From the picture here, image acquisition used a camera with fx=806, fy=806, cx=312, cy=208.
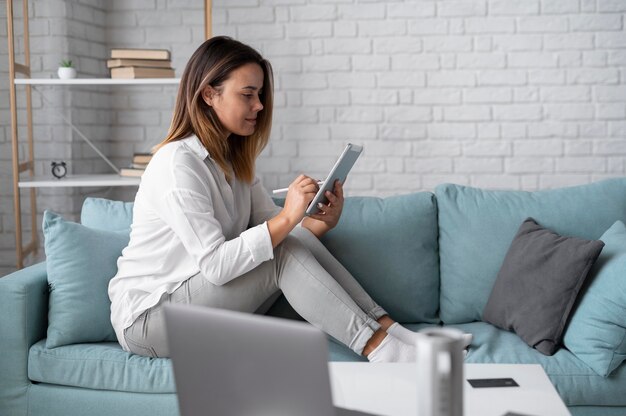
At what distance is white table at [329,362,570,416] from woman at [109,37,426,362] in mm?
489

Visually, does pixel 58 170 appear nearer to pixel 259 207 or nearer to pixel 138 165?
pixel 138 165

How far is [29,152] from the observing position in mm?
3777

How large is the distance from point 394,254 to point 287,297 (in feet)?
1.78

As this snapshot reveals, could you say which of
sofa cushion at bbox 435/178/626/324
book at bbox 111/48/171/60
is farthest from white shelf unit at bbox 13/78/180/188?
sofa cushion at bbox 435/178/626/324

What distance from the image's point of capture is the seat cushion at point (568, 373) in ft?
7.42

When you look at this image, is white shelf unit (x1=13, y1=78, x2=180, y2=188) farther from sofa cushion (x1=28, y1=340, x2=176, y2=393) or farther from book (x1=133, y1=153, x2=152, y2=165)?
sofa cushion (x1=28, y1=340, x2=176, y2=393)

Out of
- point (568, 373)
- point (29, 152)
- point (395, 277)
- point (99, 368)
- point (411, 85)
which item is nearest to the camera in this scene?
point (568, 373)

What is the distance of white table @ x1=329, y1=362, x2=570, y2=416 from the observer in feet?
5.06

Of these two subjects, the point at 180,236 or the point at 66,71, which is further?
the point at 66,71

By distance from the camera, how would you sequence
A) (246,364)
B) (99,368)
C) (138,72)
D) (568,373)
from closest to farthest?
(246,364), (568,373), (99,368), (138,72)

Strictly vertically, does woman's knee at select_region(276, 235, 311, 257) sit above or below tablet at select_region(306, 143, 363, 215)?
below

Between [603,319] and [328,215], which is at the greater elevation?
[328,215]

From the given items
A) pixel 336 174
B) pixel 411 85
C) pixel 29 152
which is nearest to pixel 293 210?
pixel 336 174

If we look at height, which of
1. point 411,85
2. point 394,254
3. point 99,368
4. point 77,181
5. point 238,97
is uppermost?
point 411,85
